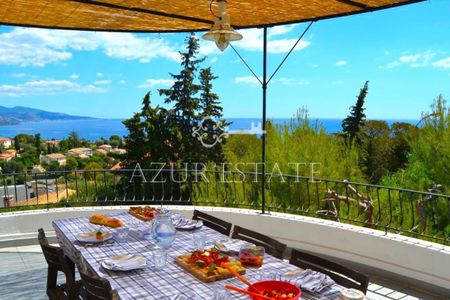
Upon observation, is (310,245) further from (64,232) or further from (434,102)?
(434,102)

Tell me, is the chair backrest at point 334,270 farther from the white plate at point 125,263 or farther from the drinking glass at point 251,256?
the white plate at point 125,263

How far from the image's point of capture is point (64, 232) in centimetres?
266

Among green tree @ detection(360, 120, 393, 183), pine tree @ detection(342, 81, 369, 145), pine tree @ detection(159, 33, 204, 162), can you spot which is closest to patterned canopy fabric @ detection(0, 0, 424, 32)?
green tree @ detection(360, 120, 393, 183)

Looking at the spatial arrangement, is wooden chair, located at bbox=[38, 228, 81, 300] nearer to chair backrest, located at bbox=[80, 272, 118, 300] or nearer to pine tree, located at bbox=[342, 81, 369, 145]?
chair backrest, located at bbox=[80, 272, 118, 300]

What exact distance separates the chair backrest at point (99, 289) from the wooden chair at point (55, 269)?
464mm

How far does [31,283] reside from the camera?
3496 mm

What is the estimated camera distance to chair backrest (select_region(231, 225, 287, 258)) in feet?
7.90

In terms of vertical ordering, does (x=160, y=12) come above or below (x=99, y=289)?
above

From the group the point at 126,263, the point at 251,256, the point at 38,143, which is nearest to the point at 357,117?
the point at 38,143

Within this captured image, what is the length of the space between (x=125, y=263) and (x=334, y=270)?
1120 millimetres

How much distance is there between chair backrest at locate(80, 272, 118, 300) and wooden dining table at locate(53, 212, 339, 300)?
58 millimetres

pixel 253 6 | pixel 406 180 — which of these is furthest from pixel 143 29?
pixel 406 180

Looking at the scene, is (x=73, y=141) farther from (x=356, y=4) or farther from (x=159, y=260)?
(x=159, y=260)

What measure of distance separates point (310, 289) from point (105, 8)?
3.07 metres
